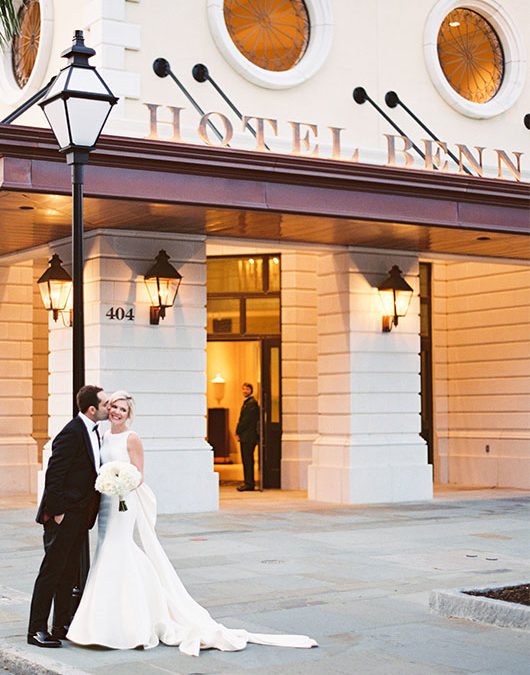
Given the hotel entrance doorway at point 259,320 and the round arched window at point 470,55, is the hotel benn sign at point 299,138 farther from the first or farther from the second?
Answer: the hotel entrance doorway at point 259,320

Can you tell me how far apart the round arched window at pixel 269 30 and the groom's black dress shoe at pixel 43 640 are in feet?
37.2

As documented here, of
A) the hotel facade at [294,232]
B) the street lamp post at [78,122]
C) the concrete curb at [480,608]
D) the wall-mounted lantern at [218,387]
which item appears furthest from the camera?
the wall-mounted lantern at [218,387]

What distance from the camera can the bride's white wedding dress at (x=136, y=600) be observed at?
7348 millimetres

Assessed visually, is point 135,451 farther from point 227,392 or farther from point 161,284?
point 227,392

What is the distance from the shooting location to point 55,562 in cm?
734

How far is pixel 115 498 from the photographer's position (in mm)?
7543

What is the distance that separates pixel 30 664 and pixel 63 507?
1.01 m

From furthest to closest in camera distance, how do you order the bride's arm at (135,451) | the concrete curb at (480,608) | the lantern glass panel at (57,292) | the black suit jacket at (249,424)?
the black suit jacket at (249,424) < the lantern glass panel at (57,292) < the concrete curb at (480,608) < the bride's arm at (135,451)

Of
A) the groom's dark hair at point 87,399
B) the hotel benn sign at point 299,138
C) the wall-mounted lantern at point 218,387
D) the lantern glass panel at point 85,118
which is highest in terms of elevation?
the hotel benn sign at point 299,138

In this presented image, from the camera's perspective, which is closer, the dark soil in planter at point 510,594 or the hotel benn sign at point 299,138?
the dark soil in planter at point 510,594

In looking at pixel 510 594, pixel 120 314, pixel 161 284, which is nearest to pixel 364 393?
pixel 161 284

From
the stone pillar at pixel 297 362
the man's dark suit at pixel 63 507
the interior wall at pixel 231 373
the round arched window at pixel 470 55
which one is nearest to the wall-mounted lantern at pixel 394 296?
the stone pillar at pixel 297 362

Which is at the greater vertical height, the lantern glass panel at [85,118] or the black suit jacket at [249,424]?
the lantern glass panel at [85,118]

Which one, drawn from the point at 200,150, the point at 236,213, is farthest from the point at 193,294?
the point at 200,150
